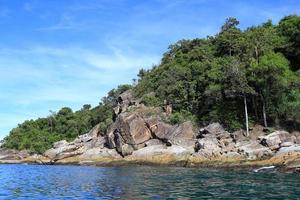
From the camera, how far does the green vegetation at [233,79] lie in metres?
74.8

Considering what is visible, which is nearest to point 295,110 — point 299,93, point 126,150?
point 299,93

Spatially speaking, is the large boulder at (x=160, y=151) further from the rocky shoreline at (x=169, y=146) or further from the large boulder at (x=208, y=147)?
the large boulder at (x=208, y=147)

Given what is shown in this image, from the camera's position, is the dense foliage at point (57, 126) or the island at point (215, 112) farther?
the dense foliage at point (57, 126)

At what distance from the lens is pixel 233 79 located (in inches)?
3031

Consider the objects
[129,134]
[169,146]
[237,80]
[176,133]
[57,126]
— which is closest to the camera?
[237,80]

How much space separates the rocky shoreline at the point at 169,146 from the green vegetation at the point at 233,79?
375 cm

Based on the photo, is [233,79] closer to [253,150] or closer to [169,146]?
[169,146]

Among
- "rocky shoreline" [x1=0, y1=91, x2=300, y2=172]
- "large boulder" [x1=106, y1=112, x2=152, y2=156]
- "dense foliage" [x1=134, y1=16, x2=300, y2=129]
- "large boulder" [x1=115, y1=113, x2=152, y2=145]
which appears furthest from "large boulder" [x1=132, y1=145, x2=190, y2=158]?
"dense foliage" [x1=134, y1=16, x2=300, y2=129]

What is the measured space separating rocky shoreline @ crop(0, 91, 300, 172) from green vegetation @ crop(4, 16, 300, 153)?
3.75m

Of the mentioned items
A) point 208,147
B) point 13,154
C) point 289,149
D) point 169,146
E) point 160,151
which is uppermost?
point 13,154

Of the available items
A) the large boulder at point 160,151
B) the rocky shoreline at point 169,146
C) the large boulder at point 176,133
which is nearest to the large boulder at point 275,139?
the rocky shoreline at point 169,146

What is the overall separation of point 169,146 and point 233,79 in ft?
53.6

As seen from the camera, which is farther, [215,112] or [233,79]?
[215,112]

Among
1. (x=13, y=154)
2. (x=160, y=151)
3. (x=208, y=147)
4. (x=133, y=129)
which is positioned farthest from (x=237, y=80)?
(x=13, y=154)
